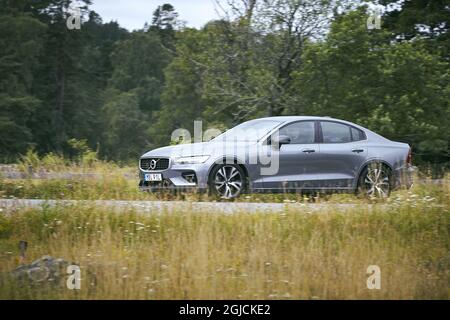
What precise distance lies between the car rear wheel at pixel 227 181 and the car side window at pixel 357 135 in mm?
2303

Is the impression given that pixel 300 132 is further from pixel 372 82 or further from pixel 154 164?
pixel 372 82

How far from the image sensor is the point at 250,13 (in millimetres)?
25547

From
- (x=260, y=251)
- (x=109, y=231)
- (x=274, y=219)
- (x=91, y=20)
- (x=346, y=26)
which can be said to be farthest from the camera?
(x=91, y=20)

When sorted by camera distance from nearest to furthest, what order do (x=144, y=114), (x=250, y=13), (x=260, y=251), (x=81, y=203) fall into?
(x=260, y=251) → (x=81, y=203) → (x=250, y=13) → (x=144, y=114)

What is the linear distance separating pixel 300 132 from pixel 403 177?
1.94 metres

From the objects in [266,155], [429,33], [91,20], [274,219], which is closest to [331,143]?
[266,155]

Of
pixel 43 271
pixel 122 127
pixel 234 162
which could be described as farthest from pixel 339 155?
pixel 122 127

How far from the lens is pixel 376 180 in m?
11.9

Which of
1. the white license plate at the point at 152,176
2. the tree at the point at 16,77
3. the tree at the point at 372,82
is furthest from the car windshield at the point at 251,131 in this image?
the tree at the point at 16,77

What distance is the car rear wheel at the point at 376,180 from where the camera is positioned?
38.8 ft

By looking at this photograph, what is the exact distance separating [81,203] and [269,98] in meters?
17.2

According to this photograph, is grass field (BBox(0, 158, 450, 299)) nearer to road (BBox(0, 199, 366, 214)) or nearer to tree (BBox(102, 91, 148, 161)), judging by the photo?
road (BBox(0, 199, 366, 214))

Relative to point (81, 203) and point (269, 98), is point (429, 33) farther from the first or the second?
point (81, 203)

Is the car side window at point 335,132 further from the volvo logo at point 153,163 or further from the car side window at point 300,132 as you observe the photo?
the volvo logo at point 153,163
